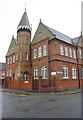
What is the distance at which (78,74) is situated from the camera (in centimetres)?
2525

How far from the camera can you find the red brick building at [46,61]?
66.3 ft

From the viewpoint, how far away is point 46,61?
22.1 m

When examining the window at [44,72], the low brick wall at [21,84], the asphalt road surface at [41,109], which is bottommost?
the low brick wall at [21,84]

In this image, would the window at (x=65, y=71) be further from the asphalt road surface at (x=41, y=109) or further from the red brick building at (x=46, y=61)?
the asphalt road surface at (x=41, y=109)

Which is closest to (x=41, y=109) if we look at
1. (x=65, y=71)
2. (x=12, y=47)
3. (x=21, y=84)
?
(x=21, y=84)

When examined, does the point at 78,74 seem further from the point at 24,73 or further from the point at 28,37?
the point at 28,37

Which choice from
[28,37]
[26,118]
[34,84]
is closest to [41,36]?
[28,37]

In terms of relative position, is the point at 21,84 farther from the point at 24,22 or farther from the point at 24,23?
the point at 24,22

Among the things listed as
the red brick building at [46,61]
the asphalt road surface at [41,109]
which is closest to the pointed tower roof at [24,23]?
the red brick building at [46,61]

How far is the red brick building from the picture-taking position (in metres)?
20.2

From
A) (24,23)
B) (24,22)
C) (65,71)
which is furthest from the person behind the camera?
(24,22)

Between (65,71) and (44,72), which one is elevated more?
(65,71)

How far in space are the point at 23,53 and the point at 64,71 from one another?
10.1 metres

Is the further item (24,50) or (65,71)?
(24,50)
